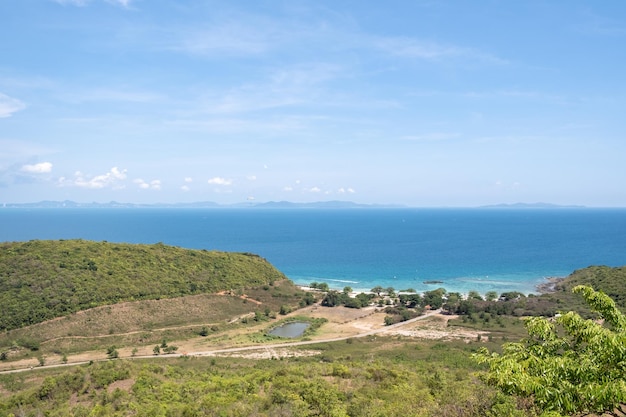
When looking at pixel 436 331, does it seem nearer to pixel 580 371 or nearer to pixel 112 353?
pixel 112 353

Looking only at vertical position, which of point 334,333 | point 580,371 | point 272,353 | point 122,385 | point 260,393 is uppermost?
point 580,371

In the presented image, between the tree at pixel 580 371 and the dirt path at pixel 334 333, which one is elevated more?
the tree at pixel 580 371

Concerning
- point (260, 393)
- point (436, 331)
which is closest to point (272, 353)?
point (260, 393)

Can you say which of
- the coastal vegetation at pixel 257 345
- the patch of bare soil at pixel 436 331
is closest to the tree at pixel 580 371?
the coastal vegetation at pixel 257 345

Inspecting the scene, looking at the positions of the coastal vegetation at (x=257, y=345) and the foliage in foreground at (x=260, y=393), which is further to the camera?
the foliage in foreground at (x=260, y=393)

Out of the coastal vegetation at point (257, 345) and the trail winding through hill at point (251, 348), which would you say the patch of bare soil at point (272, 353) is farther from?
the trail winding through hill at point (251, 348)

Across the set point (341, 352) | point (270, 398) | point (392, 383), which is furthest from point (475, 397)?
point (341, 352)
